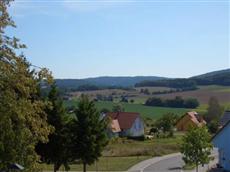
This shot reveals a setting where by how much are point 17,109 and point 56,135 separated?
19623 millimetres

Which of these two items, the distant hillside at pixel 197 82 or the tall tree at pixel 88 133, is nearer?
the tall tree at pixel 88 133

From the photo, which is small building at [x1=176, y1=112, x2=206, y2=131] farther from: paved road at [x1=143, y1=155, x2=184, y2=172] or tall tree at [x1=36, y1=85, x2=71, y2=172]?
tall tree at [x1=36, y1=85, x2=71, y2=172]

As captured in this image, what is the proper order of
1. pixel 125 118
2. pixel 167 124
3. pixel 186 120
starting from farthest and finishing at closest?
pixel 186 120 → pixel 125 118 → pixel 167 124

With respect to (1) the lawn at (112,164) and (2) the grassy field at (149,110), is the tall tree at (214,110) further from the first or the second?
A: (1) the lawn at (112,164)

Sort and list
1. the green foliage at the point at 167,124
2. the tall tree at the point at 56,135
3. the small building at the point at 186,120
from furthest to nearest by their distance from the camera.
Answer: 1. the small building at the point at 186,120
2. the green foliage at the point at 167,124
3. the tall tree at the point at 56,135

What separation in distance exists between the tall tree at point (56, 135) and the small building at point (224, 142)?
12038 millimetres

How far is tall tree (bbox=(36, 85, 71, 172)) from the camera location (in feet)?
117

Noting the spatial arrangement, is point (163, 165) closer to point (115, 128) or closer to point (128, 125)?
point (115, 128)

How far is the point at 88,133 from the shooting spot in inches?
1551

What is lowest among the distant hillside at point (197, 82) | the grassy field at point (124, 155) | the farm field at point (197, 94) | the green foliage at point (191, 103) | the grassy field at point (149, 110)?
the grassy field at point (124, 155)

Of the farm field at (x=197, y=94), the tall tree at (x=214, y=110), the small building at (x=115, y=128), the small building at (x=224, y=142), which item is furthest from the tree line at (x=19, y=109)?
the farm field at (x=197, y=94)

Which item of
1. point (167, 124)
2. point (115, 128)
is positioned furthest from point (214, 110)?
point (115, 128)

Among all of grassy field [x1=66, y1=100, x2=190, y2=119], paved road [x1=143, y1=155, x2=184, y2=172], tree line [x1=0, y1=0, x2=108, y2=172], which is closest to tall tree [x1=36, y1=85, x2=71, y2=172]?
paved road [x1=143, y1=155, x2=184, y2=172]

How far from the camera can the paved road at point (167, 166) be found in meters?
47.1
